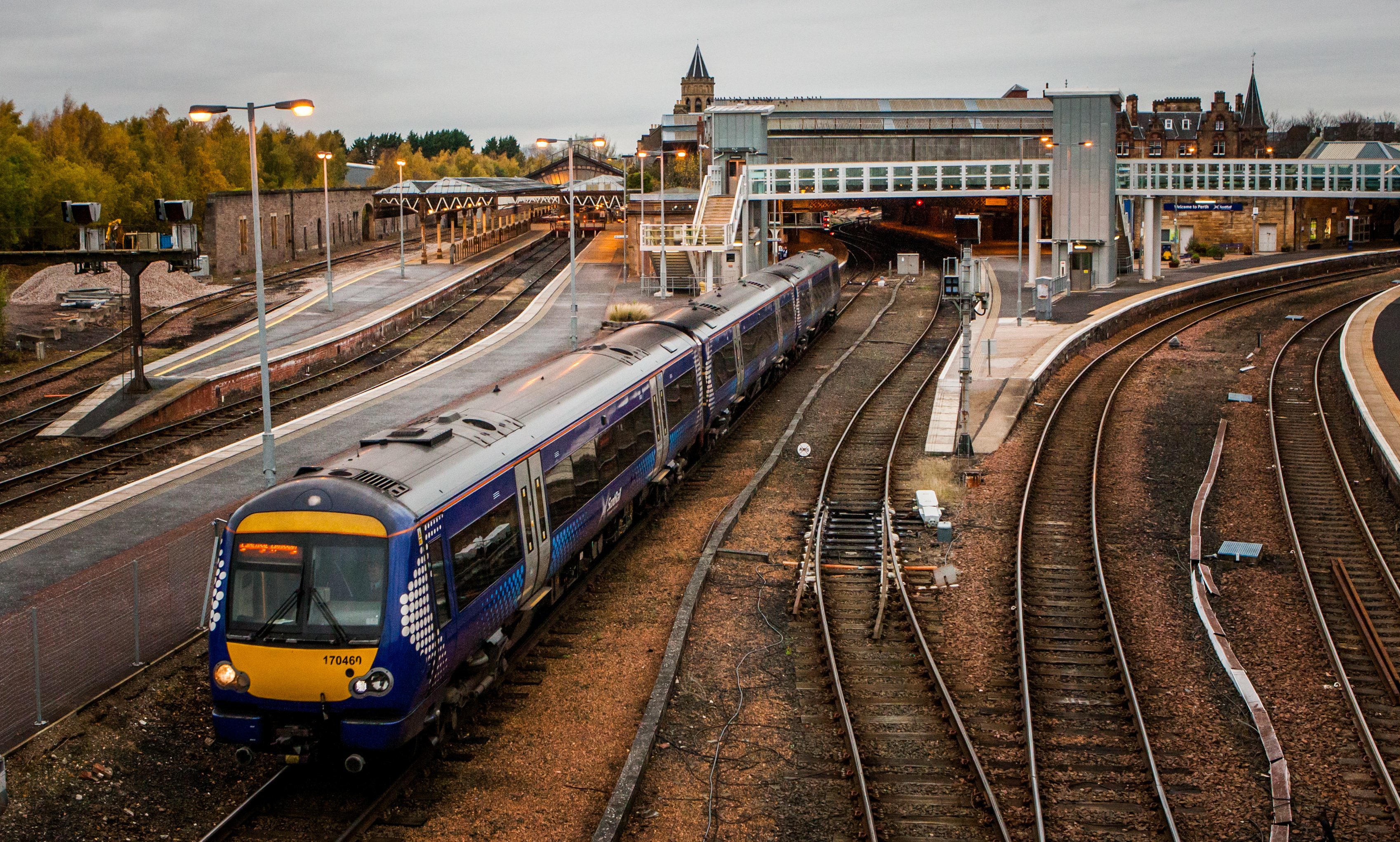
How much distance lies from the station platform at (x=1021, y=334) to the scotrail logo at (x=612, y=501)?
30.9ft

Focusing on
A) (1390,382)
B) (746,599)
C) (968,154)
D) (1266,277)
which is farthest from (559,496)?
(968,154)

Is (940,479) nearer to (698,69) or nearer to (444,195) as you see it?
(444,195)

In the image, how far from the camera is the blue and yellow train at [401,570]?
10820 mm

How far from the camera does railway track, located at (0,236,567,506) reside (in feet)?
75.1

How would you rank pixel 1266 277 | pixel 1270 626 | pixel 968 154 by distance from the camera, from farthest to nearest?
1. pixel 968 154
2. pixel 1266 277
3. pixel 1270 626

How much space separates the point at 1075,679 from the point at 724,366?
38.8 feet

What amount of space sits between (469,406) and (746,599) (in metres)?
4.57

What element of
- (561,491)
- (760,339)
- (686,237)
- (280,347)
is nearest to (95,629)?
(561,491)

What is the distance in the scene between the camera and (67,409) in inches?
1127

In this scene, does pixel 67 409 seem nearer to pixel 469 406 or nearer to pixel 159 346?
pixel 159 346

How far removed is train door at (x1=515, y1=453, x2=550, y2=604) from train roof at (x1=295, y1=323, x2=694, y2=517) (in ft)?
0.84

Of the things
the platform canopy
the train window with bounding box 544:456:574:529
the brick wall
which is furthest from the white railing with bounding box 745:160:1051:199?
the train window with bounding box 544:456:574:529

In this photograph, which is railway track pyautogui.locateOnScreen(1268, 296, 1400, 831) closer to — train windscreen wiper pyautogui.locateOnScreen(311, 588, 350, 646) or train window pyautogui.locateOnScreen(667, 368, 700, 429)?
train windscreen wiper pyautogui.locateOnScreen(311, 588, 350, 646)

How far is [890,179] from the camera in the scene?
5366 cm
